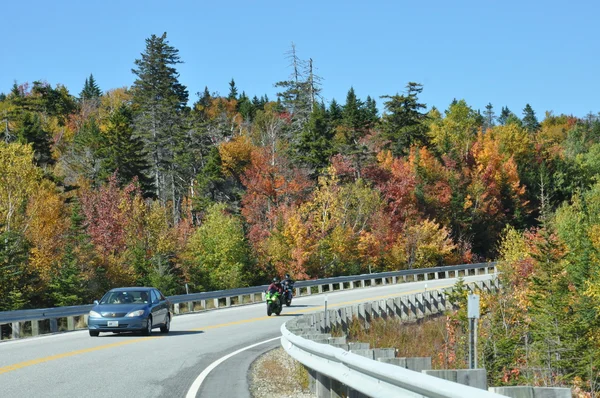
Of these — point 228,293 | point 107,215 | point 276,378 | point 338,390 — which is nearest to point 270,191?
point 107,215

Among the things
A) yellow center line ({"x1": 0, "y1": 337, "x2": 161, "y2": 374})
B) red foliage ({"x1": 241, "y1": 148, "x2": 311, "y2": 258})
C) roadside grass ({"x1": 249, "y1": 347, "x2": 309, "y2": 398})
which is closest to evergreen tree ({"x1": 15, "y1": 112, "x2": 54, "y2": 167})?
red foliage ({"x1": 241, "y1": 148, "x2": 311, "y2": 258})

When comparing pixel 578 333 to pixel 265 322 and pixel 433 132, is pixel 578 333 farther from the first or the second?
pixel 433 132

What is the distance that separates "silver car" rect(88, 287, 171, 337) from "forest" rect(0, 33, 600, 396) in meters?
9.46

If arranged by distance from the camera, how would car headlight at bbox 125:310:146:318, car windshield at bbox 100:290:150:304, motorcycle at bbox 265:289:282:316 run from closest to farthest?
car headlight at bbox 125:310:146:318 → car windshield at bbox 100:290:150:304 → motorcycle at bbox 265:289:282:316

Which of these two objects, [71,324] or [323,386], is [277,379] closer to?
[323,386]

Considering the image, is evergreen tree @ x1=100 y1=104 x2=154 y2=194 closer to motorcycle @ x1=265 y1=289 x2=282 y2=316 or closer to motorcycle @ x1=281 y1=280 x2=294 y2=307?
motorcycle @ x1=281 y1=280 x2=294 y2=307

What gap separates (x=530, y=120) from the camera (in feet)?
600

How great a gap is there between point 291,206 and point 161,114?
77.4ft

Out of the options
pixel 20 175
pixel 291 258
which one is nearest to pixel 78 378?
pixel 20 175

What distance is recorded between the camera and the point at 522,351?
1107 inches

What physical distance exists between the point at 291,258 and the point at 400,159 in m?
26.1

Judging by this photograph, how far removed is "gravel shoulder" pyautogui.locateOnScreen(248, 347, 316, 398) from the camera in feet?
37.6

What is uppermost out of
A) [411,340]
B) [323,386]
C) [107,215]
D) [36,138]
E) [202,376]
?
[36,138]

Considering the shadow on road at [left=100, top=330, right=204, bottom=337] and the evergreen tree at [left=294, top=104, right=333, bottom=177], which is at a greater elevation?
the evergreen tree at [left=294, top=104, right=333, bottom=177]
